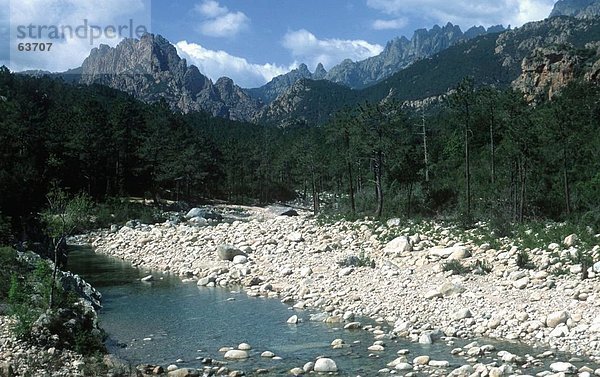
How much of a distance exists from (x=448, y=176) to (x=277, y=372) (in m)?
35.2

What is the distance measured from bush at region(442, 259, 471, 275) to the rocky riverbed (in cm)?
35

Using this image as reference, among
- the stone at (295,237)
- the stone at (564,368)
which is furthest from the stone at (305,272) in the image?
the stone at (564,368)

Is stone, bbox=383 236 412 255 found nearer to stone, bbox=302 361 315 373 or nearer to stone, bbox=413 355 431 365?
stone, bbox=413 355 431 365

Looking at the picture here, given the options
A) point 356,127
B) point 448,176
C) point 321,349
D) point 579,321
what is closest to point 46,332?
point 321,349

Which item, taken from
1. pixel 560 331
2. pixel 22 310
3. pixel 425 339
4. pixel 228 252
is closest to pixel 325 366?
pixel 425 339

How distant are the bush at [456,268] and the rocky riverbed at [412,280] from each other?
0.35m

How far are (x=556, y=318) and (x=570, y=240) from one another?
8192 millimetres

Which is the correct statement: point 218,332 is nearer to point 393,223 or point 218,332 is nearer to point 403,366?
point 403,366

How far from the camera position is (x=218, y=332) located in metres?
16.8

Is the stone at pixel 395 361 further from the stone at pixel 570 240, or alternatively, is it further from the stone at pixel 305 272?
the stone at pixel 570 240

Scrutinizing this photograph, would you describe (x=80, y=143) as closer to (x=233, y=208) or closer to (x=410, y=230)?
(x=233, y=208)

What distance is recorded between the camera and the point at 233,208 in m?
69.6

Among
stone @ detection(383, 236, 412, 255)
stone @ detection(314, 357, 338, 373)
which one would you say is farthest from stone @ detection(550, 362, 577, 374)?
stone @ detection(383, 236, 412, 255)

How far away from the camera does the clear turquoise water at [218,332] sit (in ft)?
45.4
